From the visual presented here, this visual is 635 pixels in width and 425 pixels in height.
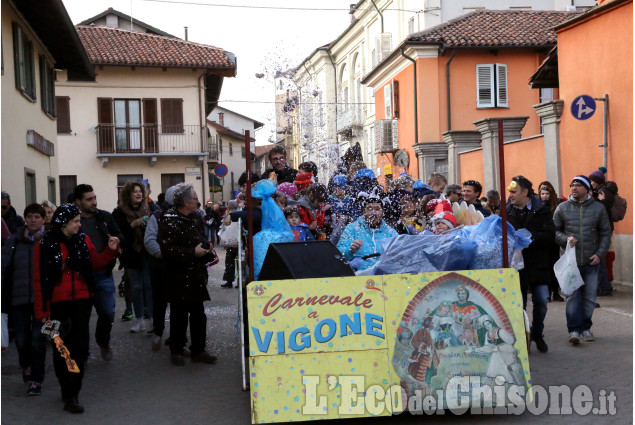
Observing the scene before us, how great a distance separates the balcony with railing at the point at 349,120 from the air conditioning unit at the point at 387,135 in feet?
20.9

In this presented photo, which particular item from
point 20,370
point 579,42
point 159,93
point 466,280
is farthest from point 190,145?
point 466,280

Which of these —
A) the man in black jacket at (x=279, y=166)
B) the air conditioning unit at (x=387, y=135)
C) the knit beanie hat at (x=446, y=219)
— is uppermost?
the air conditioning unit at (x=387, y=135)

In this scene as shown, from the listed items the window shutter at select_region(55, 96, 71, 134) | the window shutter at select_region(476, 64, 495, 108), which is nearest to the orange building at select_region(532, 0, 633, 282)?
the window shutter at select_region(476, 64, 495, 108)

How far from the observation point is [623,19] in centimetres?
1358

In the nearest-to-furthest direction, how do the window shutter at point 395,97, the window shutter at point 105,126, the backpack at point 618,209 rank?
the backpack at point 618,209 → the window shutter at point 395,97 → the window shutter at point 105,126

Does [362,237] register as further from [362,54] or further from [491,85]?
[362,54]

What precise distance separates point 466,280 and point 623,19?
9453mm

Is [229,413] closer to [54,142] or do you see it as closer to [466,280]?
[466,280]

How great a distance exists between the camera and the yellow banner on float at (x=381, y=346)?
5.66 metres

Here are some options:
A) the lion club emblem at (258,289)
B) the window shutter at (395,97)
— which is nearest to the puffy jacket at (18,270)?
the lion club emblem at (258,289)

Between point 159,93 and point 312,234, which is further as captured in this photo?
point 159,93

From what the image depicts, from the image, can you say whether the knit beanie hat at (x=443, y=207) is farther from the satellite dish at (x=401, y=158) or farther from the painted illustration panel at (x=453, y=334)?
the satellite dish at (x=401, y=158)

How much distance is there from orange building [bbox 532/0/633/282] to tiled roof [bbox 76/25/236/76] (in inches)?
887

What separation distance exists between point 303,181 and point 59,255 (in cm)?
323
